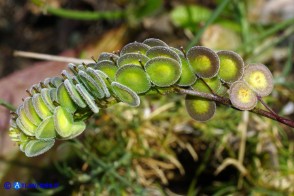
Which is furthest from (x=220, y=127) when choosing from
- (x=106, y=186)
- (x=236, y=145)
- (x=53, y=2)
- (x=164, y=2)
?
(x=53, y=2)

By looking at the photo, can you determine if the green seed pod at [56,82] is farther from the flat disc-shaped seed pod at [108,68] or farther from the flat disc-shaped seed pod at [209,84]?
the flat disc-shaped seed pod at [209,84]

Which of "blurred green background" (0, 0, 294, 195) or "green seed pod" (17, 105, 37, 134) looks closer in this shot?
"green seed pod" (17, 105, 37, 134)

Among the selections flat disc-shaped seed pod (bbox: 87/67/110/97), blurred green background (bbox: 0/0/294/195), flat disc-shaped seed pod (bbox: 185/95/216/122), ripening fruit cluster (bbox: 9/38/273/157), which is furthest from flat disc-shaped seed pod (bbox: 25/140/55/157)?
blurred green background (bbox: 0/0/294/195)

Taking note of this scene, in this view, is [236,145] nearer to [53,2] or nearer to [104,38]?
[104,38]

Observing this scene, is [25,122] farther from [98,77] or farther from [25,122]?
[98,77]

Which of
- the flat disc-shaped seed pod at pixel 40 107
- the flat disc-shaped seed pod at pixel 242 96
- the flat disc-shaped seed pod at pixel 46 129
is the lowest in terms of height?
the flat disc-shaped seed pod at pixel 242 96

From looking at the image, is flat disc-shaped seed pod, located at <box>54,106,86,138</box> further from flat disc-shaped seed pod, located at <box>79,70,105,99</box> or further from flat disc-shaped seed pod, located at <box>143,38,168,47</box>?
flat disc-shaped seed pod, located at <box>143,38,168,47</box>

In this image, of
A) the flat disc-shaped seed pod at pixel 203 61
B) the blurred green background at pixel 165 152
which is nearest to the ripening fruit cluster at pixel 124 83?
the flat disc-shaped seed pod at pixel 203 61
